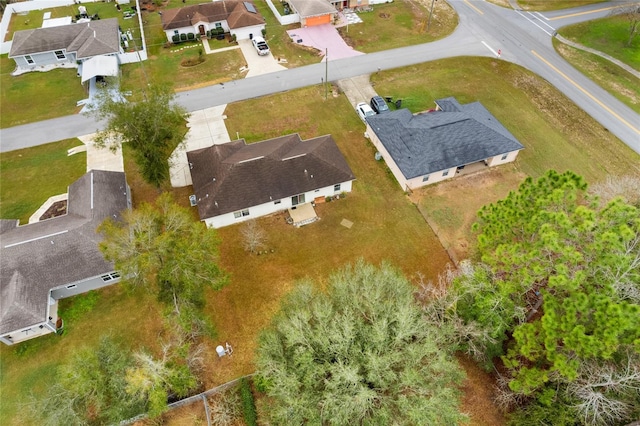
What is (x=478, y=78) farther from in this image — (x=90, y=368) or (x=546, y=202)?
(x=90, y=368)

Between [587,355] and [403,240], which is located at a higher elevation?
[587,355]

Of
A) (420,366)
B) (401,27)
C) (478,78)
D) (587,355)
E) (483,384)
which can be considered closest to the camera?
(587,355)

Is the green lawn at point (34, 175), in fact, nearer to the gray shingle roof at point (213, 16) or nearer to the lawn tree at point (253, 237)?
the lawn tree at point (253, 237)

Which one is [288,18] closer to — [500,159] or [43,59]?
[43,59]

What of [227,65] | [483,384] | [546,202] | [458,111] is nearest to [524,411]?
[483,384]

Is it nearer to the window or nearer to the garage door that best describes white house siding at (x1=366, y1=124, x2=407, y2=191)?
the window
